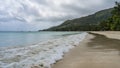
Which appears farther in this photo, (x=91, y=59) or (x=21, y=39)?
(x=21, y=39)

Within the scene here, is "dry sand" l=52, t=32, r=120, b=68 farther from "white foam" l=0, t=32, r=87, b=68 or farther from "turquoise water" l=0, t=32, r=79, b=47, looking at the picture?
"turquoise water" l=0, t=32, r=79, b=47

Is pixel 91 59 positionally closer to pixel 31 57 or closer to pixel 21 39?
pixel 31 57

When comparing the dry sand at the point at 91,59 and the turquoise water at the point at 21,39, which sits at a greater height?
the dry sand at the point at 91,59

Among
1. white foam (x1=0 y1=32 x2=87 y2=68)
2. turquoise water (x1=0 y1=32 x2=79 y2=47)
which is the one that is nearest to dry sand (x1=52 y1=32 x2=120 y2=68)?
white foam (x1=0 y1=32 x2=87 y2=68)

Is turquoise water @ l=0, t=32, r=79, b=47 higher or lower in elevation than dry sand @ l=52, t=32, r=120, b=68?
lower

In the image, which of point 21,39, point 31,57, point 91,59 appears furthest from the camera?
point 21,39

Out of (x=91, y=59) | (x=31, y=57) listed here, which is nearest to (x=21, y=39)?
(x=31, y=57)

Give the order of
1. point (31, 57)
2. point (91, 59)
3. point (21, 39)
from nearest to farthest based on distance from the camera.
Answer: point (91, 59), point (31, 57), point (21, 39)

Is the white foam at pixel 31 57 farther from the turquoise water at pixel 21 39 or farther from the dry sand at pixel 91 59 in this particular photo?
the turquoise water at pixel 21 39

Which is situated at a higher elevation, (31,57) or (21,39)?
(31,57)

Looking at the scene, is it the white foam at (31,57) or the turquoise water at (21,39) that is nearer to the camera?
the white foam at (31,57)

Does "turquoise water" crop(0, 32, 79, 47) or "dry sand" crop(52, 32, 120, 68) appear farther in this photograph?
"turquoise water" crop(0, 32, 79, 47)

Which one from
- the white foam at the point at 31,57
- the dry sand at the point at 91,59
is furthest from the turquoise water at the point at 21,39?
the dry sand at the point at 91,59

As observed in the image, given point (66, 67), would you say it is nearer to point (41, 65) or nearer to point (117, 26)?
point (41, 65)
